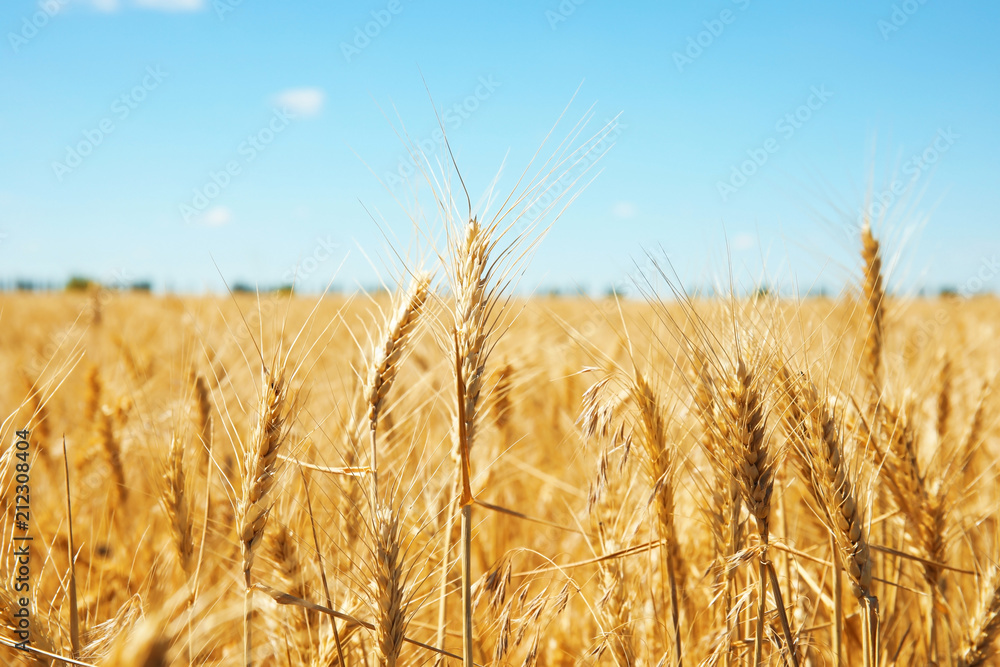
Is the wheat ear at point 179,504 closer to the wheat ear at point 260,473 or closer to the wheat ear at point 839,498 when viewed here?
the wheat ear at point 260,473

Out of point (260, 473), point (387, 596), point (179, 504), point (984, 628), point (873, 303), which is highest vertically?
point (873, 303)

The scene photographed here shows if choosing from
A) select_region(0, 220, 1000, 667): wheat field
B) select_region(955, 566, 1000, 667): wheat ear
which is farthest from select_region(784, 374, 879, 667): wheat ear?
select_region(955, 566, 1000, 667): wheat ear

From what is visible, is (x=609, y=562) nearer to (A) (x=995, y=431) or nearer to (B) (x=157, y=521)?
(B) (x=157, y=521)

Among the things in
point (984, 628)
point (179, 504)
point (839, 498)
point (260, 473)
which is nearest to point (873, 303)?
point (984, 628)

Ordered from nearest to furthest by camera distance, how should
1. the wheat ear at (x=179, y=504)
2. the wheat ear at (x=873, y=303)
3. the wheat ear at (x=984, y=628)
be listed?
the wheat ear at (x=179, y=504), the wheat ear at (x=984, y=628), the wheat ear at (x=873, y=303)

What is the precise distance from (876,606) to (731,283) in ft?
2.44

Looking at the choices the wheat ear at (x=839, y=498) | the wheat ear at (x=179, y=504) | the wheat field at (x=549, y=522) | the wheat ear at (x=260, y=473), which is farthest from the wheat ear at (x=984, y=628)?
the wheat ear at (x=179, y=504)

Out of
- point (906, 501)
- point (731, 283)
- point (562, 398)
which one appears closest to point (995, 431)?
point (562, 398)

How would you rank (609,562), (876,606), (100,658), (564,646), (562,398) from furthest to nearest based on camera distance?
1. (562,398)
2. (564,646)
3. (609,562)
4. (100,658)
5. (876,606)

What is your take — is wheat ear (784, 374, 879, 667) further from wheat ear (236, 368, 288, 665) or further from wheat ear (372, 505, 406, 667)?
wheat ear (236, 368, 288, 665)

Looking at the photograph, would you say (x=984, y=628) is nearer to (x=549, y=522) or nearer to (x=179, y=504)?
(x=549, y=522)

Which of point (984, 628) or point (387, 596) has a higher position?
point (387, 596)

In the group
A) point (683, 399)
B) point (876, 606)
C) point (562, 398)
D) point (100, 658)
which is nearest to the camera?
point (876, 606)

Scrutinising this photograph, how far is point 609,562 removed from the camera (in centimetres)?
153
